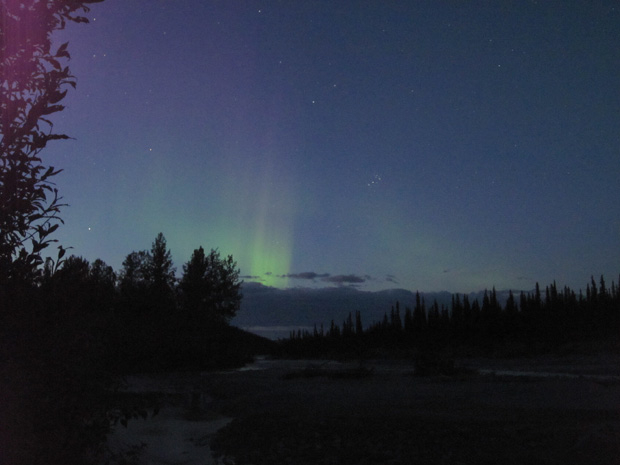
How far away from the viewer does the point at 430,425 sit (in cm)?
1351

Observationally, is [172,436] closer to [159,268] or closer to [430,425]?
[430,425]

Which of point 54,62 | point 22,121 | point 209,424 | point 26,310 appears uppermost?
point 54,62

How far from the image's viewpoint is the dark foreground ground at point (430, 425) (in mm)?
10781

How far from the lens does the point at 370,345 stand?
317ft

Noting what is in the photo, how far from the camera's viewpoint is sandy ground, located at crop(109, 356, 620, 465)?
1091 cm

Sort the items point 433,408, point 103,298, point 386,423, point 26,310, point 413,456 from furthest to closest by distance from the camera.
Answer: point 433,408 → point 386,423 → point 413,456 → point 103,298 → point 26,310

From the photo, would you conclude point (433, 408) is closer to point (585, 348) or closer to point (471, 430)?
point (471, 430)

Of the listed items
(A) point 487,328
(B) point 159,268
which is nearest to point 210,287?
(B) point 159,268

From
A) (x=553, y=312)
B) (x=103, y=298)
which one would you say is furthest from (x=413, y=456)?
(x=553, y=312)

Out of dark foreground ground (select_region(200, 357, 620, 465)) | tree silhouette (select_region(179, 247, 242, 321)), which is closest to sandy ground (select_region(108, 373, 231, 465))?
dark foreground ground (select_region(200, 357, 620, 465))

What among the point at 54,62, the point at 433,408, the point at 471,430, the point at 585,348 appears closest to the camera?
the point at 54,62

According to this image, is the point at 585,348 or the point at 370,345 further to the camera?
the point at 370,345

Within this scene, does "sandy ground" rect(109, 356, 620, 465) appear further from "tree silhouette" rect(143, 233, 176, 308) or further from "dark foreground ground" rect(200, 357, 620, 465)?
"tree silhouette" rect(143, 233, 176, 308)

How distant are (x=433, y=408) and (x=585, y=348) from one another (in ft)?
143
